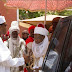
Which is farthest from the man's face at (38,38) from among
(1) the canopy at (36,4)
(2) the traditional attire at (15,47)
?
(1) the canopy at (36,4)

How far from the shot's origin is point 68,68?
153 cm

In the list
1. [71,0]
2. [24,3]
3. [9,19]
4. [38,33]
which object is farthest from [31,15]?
[38,33]

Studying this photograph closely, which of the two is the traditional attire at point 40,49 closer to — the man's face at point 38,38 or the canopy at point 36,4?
the man's face at point 38,38

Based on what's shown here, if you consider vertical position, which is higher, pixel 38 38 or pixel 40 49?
pixel 38 38

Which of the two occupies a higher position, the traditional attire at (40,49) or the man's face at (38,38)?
the man's face at (38,38)

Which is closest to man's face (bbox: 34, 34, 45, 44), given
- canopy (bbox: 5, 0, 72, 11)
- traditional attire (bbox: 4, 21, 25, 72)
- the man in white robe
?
the man in white robe

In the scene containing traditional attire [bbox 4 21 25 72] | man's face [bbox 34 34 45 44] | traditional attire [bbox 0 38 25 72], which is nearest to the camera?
traditional attire [bbox 0 38 25 72]

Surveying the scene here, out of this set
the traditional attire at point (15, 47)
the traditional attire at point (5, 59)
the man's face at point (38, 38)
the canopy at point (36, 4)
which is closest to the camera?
the traditional attire at point (5, 59)

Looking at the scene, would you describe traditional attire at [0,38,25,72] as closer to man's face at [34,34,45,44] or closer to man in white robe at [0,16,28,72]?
man in white robe at [0,16,28,72]

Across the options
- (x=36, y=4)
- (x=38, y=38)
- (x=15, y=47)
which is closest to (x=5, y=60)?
(x=38, y=38)

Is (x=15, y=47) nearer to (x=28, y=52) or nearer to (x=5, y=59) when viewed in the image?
(x=28, y=52)

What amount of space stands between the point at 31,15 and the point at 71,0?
42.8 ft

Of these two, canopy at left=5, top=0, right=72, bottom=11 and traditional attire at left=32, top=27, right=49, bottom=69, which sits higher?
canopy at left=5, top=0, right=72, bottom=11

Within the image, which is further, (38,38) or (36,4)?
(36,4)
